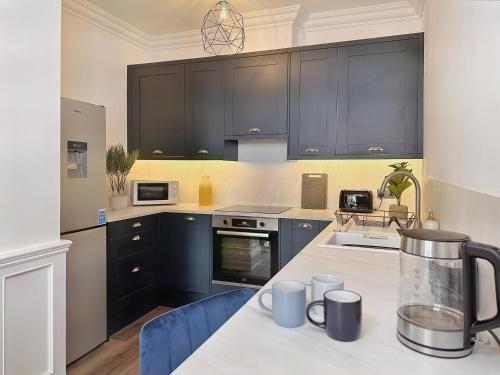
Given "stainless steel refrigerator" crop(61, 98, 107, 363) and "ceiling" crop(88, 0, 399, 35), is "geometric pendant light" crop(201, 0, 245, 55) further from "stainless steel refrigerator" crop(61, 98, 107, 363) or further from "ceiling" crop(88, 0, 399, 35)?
"stainless steel refrigerator" crop(61, 98, 107, 363)

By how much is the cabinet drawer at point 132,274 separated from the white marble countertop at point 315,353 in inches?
78.7

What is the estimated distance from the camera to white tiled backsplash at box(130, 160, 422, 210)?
315 centimetres

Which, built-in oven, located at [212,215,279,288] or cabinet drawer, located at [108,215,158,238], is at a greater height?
cabinet drawer, located at [108,215,158,238]

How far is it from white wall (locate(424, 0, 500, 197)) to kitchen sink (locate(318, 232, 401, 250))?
737 mm

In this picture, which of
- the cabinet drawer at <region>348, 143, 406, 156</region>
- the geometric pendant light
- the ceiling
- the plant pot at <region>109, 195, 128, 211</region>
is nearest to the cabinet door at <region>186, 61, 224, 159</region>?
the geometric pendant light

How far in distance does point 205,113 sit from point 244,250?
1.38 m

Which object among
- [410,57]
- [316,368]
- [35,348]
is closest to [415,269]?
[316,368]

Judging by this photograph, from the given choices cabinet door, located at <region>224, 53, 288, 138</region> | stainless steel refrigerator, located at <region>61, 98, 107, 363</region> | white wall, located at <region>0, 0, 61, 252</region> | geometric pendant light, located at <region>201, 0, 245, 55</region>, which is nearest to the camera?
white wall, located at <region>0, 0, 61, 252</region>

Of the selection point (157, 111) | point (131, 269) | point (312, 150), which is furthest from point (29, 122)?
point (312, 150)

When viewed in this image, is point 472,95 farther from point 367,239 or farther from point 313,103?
point 313,103

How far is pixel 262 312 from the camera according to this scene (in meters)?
0.95

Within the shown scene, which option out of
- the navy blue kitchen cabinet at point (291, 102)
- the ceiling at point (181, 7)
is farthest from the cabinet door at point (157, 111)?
the ceiling at point (181, 7)

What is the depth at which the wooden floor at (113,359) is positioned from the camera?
87.0 inches

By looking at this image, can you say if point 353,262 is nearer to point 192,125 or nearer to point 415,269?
point 415,269
